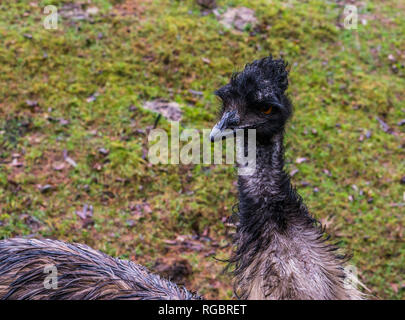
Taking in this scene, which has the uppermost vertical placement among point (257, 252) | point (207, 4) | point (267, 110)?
point (207, 4)

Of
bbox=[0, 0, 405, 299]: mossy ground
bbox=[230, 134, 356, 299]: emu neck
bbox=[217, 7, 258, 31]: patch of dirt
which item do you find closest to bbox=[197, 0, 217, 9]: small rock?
bbox=[0, 0, 405, 299]: mossy ground

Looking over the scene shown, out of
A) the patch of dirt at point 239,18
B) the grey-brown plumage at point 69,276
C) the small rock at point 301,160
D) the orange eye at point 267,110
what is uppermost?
the patch of dirt at point 239,18

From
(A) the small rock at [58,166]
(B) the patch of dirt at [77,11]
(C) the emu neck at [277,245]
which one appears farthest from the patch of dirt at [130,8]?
(C) the emu neck at [277,245]

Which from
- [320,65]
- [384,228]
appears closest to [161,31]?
[320,65]

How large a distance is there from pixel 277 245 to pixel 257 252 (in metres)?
0.15

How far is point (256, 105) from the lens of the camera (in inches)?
129

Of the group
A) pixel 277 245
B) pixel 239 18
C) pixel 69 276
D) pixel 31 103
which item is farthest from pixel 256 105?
pixel 239 18

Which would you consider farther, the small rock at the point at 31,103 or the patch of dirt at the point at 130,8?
the patch of dirt at the point at 130,8

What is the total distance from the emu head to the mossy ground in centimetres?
261

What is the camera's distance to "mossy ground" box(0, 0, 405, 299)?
→ 223 inches

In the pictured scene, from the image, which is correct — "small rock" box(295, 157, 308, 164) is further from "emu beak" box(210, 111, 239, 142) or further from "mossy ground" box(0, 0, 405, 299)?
"emu beak" box(210, 111, 239, 142)

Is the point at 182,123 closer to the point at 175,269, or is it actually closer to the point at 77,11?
the point at 175,269

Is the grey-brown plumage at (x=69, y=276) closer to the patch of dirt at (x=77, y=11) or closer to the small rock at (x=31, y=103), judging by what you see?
the small rock at (x=31, y=103)

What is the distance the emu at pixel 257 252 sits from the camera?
2904 mm
